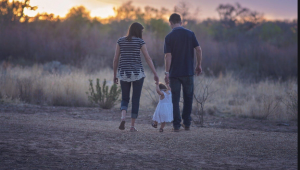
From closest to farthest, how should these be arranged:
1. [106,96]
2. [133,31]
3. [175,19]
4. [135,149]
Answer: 1. [135,149]
2. [133,31]
3. [175,19]
4. [106,96]

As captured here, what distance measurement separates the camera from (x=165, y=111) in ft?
20.3

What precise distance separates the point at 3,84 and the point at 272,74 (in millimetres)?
15356

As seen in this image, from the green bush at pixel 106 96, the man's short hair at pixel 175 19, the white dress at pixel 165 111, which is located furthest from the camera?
the green bush at pixel 106 96

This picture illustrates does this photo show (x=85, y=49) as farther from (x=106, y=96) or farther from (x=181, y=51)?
(x=181, y=51)

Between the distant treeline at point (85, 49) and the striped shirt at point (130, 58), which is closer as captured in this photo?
the striped shirt at point (130, 58)

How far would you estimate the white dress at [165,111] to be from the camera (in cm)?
616

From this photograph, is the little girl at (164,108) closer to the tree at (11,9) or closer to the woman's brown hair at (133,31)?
the woman's brown hair at (133,31)

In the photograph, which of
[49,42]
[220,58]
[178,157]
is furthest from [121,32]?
[178,157]

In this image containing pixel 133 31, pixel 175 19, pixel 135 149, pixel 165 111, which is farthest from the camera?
pixel 175 19

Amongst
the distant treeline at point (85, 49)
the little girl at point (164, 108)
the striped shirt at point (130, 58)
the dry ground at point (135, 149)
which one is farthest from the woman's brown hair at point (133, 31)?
the distant treeline at point (85, 49)

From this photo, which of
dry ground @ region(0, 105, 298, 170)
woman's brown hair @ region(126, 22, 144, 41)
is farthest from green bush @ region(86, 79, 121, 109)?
woman's brown hair @ region(126, 22, 144, 41)

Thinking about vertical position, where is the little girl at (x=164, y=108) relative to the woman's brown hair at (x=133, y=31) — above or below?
below

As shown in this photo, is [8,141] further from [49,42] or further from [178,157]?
[49,42]

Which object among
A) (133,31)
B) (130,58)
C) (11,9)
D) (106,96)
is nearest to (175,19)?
(133,31)
